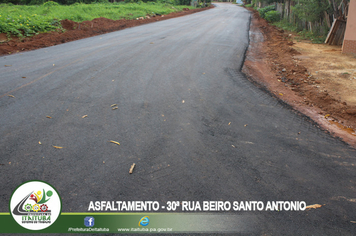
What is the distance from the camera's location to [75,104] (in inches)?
190

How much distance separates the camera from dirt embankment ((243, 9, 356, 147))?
493 cm

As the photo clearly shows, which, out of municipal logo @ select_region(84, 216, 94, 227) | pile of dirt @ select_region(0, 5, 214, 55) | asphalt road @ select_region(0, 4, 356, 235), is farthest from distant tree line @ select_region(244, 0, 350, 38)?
municipal logo @ select_region(84, 216, 94, 227)

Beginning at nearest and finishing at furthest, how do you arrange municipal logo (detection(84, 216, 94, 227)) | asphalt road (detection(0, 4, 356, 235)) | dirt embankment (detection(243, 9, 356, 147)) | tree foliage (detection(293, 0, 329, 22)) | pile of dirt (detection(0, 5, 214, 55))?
1. municipal logo (detection(84, 216, 94, 227))
2. asphalt road (detection(0, 4, 356, 235))
3. dirt embankment (detection(243, 9, 356, 147))
4. pile of dirt (detection(0, 5, 214, 55))
5. tree foliage (detection(293, 0, 329, 22))

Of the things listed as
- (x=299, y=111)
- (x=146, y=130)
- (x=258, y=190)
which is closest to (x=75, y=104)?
(x=146, y=130)

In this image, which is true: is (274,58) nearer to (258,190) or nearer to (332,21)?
(332,21)

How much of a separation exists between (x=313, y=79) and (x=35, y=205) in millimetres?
7376

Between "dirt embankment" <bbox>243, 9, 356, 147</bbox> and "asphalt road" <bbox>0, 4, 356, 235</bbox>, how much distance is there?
1.87 feet

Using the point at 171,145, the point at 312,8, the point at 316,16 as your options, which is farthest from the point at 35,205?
the point at 316,16

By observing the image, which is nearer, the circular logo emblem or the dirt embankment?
the circular logo emblem

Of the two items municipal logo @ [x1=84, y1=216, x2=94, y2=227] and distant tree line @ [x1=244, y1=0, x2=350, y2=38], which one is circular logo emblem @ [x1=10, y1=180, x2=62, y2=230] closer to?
municipal logo @ [x1=84, y1=216, x2=94, y2=227]

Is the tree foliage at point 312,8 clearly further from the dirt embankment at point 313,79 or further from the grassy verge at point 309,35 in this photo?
the dirt embankment at point 313,79

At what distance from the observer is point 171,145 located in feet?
12.0

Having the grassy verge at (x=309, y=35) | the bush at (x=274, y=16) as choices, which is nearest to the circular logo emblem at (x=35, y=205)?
the grassy verge at (x=309, y=35)

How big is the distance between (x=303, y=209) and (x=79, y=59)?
7507 millimetres
